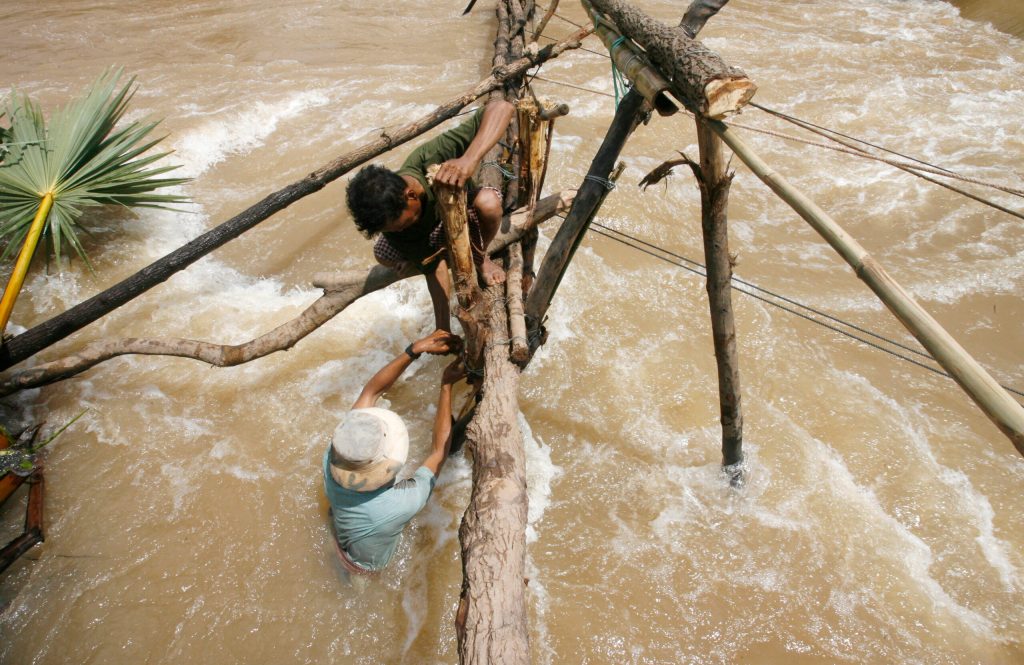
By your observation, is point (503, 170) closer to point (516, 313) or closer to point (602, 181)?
point (602, 181)

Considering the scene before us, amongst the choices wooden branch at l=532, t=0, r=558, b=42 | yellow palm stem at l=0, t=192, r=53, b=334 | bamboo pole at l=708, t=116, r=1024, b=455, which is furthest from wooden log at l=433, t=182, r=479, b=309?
wooden branch at l=532, t=0, r=558, b=42

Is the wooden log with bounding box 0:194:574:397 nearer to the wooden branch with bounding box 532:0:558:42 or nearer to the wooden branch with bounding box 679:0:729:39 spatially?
the wooden branch with bounding box 679:0:729:39

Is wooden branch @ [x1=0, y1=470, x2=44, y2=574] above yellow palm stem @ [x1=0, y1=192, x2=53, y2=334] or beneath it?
beneath

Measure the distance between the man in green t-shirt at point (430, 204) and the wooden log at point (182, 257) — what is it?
1269 millimetres

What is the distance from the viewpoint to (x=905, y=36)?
8523mm

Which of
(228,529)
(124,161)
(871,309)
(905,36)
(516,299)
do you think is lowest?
(228,529)

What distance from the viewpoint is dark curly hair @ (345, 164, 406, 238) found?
7.60 ft

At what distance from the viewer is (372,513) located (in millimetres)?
2299

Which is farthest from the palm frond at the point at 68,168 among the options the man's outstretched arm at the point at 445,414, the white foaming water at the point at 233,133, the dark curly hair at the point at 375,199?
the man's outstretched arm at the point at 445,414

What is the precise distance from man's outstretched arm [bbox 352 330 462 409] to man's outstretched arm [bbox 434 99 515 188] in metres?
0.87

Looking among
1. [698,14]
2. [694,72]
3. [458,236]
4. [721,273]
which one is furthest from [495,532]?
[698,14]

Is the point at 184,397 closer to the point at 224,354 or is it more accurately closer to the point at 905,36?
the point at 224,354

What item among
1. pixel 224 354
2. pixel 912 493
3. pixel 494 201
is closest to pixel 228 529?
pixel 224 354

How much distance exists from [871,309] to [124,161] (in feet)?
19.2
